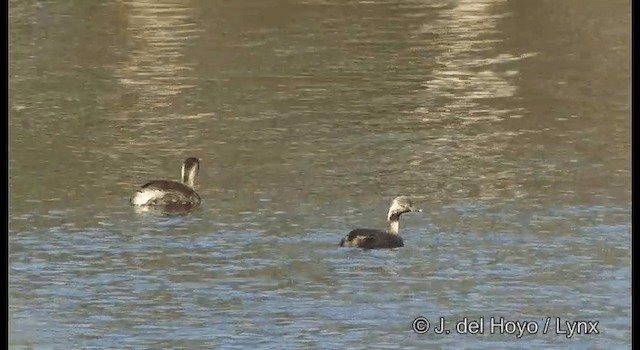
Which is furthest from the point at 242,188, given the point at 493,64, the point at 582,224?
the point at 493,64

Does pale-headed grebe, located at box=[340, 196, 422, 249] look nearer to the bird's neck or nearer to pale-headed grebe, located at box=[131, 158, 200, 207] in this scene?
the bird's neck

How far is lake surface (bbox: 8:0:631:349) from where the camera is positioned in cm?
1062

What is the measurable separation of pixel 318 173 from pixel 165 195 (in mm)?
1344

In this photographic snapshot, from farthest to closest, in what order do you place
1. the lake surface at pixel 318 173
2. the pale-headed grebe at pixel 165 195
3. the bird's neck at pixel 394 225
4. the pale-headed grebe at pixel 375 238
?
the pale-headed grebe at pixel 165 195 → the bird's neck at pixel 394 225 → the pale-headed grebe at pixel 375 238 → the lake surface at pixel 318 173

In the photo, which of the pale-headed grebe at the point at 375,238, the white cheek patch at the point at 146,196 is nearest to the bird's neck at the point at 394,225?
the pale-headed grebe at the point at 375,238

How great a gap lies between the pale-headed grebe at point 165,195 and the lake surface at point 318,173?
144 millimetres

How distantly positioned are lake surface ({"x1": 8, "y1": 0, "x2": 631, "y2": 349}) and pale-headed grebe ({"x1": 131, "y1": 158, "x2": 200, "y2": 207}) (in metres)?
0.14

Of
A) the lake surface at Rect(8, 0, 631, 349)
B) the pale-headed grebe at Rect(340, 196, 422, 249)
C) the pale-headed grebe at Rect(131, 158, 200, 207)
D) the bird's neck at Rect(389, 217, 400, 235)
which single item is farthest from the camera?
the pale-headed grebe at Rect(131, 158, 200, 207)

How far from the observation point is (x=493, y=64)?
18000mm

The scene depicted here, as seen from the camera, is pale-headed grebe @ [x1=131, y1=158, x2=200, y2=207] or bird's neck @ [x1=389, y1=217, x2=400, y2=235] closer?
bird's neck @ [x1=389, y1=217, x2=400, y2=235]

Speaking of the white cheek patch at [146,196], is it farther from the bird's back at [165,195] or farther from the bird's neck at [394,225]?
the bird's neck at [394,225]

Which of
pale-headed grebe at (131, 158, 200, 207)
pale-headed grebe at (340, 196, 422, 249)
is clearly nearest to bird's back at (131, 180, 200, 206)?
pale-headed grebe at (131, 158, 200, 207)

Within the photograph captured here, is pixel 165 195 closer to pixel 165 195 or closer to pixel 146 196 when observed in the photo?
pixel 165 195

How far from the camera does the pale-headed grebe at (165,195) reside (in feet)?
42.6
